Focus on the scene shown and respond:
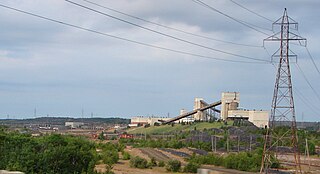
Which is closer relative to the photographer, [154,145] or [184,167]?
[184,167]

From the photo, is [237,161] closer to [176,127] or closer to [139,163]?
[139,163]

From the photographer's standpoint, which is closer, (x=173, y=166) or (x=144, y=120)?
(x=173, y=166)

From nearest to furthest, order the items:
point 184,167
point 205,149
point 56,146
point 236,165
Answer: point 56,146, point 184,167, point 236,165, point 205,149

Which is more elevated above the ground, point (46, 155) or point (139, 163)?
point (46, 155)

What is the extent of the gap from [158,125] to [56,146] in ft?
388

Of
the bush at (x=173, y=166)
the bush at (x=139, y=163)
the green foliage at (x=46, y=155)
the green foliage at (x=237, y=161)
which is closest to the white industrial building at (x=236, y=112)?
the green foliage at (x=237, y=161)

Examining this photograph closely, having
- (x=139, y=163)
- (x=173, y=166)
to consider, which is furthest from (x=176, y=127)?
(x=173, y=166)

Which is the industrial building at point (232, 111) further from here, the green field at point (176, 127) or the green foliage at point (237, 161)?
the green foliage at point (237, 161)

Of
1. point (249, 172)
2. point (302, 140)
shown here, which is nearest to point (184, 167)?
point (249, 172)

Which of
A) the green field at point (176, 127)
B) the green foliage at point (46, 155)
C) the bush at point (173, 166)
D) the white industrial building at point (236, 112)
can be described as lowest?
the bush at point (173, 166)

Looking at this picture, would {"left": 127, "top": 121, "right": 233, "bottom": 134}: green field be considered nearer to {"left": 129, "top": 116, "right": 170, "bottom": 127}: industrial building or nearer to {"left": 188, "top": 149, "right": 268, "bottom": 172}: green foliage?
{"left": 129, "top": 116, "right": 170, "bottom": 127}: industrial building

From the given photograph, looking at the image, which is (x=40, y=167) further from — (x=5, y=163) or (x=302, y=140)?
(x=302, y=140)

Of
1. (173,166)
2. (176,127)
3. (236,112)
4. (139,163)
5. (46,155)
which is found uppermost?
(236,112)

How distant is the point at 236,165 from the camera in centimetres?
7500
